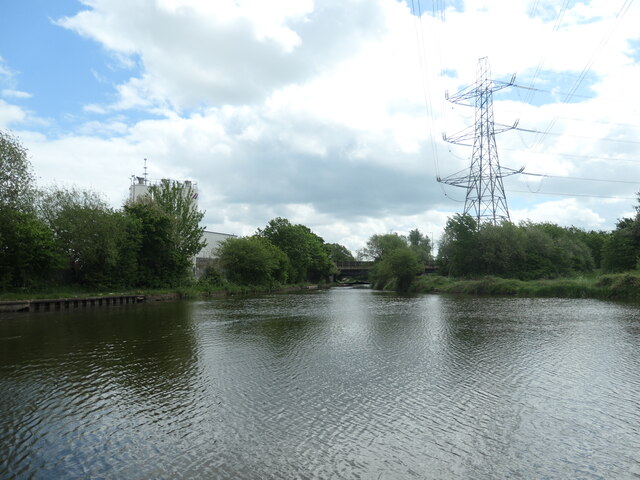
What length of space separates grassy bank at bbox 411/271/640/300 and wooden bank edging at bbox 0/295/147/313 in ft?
113

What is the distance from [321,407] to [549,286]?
39395 millimetres

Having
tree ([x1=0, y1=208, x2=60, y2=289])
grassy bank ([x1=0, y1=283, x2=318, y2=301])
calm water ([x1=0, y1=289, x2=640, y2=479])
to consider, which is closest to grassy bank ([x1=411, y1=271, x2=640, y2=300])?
calm water ([x1=0, y1=289, x2=640, y2=479])

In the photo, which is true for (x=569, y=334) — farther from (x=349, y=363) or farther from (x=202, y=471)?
(x=202, y=471)

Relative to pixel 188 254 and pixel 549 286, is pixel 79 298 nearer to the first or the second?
pixel 188 254

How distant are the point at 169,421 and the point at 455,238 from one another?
5282 centimetres

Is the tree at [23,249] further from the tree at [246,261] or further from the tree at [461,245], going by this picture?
the tree at [461,245]

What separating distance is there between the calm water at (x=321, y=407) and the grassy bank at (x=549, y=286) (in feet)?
71.0

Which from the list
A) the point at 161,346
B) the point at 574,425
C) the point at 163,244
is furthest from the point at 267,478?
the point at 163,244

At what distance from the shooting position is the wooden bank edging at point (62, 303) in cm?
2712

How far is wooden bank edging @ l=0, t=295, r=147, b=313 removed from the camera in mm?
27119

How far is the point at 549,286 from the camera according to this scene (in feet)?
134

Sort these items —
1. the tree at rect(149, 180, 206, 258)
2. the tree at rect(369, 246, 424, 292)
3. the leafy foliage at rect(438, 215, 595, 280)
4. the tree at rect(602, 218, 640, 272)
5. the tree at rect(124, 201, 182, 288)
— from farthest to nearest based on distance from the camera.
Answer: the tree at rect(369, 246, 424, 292), the leafy foliage at rect(438, 215, 595, 280), the tree at rect(149, 180, 206, 258), the tree at rect(124, 201, 182, 288), the tree at rect(602, 218, 640, 272)

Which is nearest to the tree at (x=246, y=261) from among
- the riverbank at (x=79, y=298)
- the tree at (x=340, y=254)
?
the riverbank at (x=79, y=298)

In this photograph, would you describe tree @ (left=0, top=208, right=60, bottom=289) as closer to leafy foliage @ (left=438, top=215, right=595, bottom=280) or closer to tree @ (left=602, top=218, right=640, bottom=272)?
leafy foliage @ (left=438, top=215, right=595, bottom=280)
